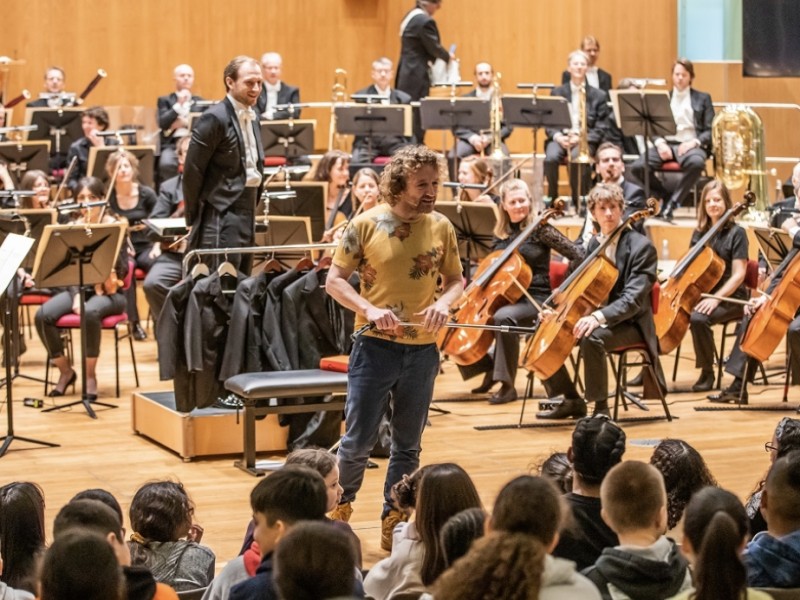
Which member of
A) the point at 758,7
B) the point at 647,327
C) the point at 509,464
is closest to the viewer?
the point at 509,464

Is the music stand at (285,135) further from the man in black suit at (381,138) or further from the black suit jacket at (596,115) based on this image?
the black suit jacket at (596,115)

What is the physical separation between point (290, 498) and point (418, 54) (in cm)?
1070

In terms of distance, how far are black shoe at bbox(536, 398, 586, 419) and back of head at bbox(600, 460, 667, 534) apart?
450cm

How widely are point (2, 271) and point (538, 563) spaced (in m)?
3.93

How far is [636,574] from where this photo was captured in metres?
3.05

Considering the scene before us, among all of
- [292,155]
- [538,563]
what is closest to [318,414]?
[538,563]

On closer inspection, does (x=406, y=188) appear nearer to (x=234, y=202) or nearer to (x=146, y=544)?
(x=146, y=544)

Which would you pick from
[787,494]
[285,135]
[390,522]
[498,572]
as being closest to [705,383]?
[390,522]

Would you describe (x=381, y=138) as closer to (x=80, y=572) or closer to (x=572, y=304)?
(x=572, y=304)

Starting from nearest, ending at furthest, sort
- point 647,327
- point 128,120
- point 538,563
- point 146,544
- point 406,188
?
point 538,563 < point 146,544 < point 406,188 < point 647,327 < point 128,120

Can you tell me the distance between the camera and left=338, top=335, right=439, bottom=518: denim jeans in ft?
15.7

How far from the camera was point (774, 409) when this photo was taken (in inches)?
308

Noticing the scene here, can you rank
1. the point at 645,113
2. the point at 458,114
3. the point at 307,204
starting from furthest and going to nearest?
the point at 458,114, the point at 645,113, the point at 307,204

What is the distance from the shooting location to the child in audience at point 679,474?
4117 millimetres
